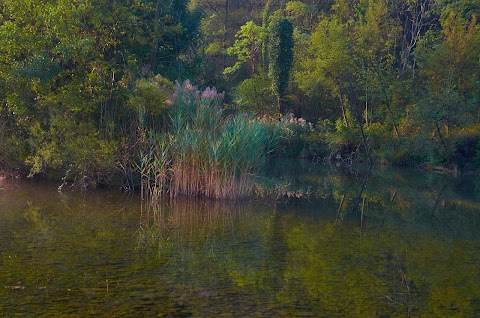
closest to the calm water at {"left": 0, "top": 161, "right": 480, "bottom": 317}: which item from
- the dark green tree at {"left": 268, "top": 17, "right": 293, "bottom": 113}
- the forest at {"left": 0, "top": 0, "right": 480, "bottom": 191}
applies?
the forest at {"left": 0, "top": 0, "right": 480, "bottom": 191}

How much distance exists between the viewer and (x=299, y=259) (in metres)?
8.34

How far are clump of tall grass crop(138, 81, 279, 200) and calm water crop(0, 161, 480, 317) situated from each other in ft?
1.60

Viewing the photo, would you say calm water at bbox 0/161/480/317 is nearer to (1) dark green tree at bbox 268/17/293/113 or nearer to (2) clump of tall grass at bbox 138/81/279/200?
(2) clump of tall grass at bbox 138/81/279/200

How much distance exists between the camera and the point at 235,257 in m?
8.48

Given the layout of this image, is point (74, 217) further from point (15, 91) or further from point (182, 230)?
point (15, 91)

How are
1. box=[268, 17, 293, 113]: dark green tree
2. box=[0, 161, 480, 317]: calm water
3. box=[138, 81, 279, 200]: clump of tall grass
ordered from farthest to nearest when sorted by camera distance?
box=[268, 17, 293, 113]: dark green tree → box=[138, 81, 279, 200]: clump of tall grass → box=[0, 161, 480, 317]: calm water

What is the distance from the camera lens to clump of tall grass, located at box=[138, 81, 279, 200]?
12.7 m

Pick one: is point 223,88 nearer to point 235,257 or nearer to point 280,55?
point 280,55

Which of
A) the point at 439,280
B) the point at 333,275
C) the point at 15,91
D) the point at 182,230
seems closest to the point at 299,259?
the point at 333,275

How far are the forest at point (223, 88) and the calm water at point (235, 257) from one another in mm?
1084

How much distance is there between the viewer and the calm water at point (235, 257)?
20.8 ft

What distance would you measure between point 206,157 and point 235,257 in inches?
179

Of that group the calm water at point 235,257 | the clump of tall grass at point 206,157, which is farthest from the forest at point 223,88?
the calm water at point 235,257

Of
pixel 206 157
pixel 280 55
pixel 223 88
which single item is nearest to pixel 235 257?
pixel 206 157
